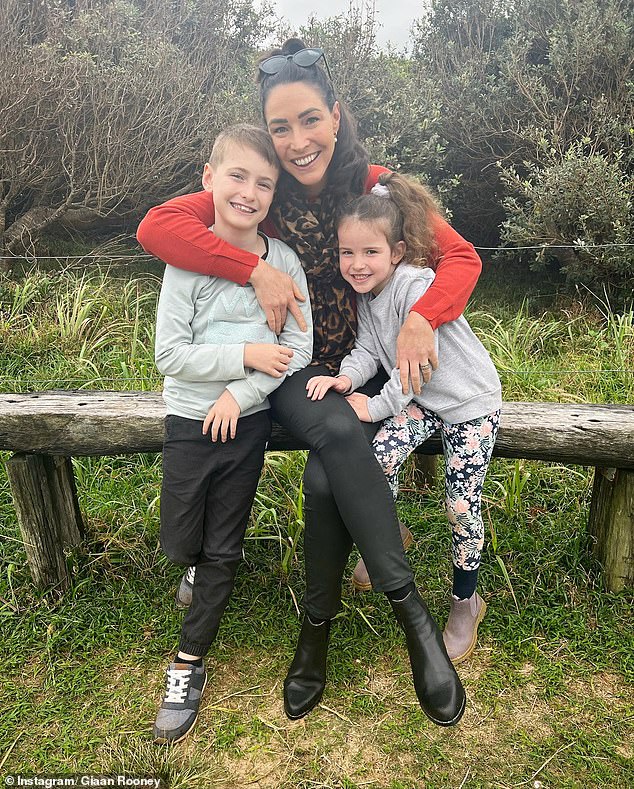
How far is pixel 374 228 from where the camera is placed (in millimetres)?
1987

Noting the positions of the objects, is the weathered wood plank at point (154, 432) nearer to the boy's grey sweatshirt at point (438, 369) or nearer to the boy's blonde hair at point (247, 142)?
the boy's grey sweatshirt at point (438, 369)

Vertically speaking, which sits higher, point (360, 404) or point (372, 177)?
point (372, 177)

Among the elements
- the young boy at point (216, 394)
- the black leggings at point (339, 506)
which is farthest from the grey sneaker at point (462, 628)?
the young boy at point (216, 394)

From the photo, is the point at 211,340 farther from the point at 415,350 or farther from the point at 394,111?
the point at 394,111

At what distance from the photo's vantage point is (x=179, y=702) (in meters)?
2.00

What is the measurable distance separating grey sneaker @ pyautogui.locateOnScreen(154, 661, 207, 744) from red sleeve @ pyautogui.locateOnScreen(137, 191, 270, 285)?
48.5 inches

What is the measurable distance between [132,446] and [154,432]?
0.11 m

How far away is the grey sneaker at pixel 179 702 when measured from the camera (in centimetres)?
194

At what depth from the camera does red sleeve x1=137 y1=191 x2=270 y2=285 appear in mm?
1937

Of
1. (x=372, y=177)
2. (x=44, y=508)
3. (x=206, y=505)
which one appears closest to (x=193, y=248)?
(x=372, y=177)

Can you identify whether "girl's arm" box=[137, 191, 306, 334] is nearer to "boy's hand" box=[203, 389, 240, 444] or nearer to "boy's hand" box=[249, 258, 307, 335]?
"boy's hand" box=[249, 258, 307, 335]

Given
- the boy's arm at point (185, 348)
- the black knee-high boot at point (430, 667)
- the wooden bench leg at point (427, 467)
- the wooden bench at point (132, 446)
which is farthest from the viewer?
the wooden bench leg at point (427, 467)

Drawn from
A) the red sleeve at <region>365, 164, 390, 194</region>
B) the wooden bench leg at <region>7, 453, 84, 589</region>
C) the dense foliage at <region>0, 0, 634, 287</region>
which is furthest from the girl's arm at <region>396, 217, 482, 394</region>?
the dense foliage at <region>0, 0, 634, 287</region>

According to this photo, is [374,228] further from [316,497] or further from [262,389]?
[316,497]
